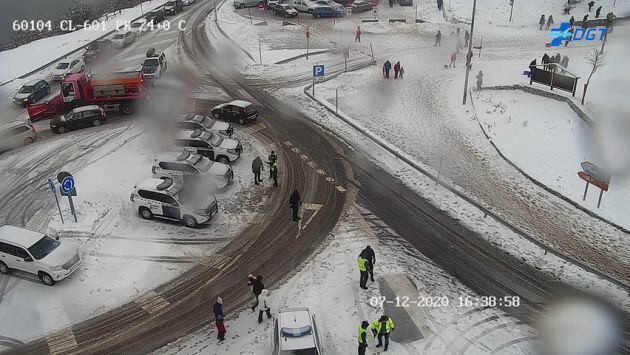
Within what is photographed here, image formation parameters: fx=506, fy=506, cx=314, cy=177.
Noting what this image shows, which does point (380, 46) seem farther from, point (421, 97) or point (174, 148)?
point (174, 148)

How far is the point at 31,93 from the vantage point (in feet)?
114

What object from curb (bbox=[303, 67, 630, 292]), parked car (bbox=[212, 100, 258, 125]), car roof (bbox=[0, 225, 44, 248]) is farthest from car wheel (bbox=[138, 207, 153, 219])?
curb (bbox=[303, 67, 630, 292])

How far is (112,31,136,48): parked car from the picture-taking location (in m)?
46.1

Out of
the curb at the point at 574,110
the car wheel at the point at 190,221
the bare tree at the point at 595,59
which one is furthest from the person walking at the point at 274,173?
the bare tree at the point at 595,59

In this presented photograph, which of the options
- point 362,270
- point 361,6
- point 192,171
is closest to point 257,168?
point 192,171

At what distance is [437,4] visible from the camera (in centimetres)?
5597

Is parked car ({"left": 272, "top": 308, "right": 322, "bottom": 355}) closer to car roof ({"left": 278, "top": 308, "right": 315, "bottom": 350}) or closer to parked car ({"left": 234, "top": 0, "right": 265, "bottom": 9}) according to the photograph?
car roof ({"left": 278, "top": 308, "right": 315, "bottom": 350})

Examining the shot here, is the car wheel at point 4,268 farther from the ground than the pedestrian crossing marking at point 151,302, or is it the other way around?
the car wheel at point 4,268

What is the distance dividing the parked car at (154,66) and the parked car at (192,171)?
1569 centimetres

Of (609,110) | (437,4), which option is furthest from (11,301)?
(437,4)

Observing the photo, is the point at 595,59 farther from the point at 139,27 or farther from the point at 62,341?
the point at 139,27

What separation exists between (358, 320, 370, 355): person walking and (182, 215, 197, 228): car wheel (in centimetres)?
944

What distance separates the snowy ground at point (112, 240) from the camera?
16.9 m

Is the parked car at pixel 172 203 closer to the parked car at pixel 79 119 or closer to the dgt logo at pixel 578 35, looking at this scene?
the parked car at pixel 79 119
